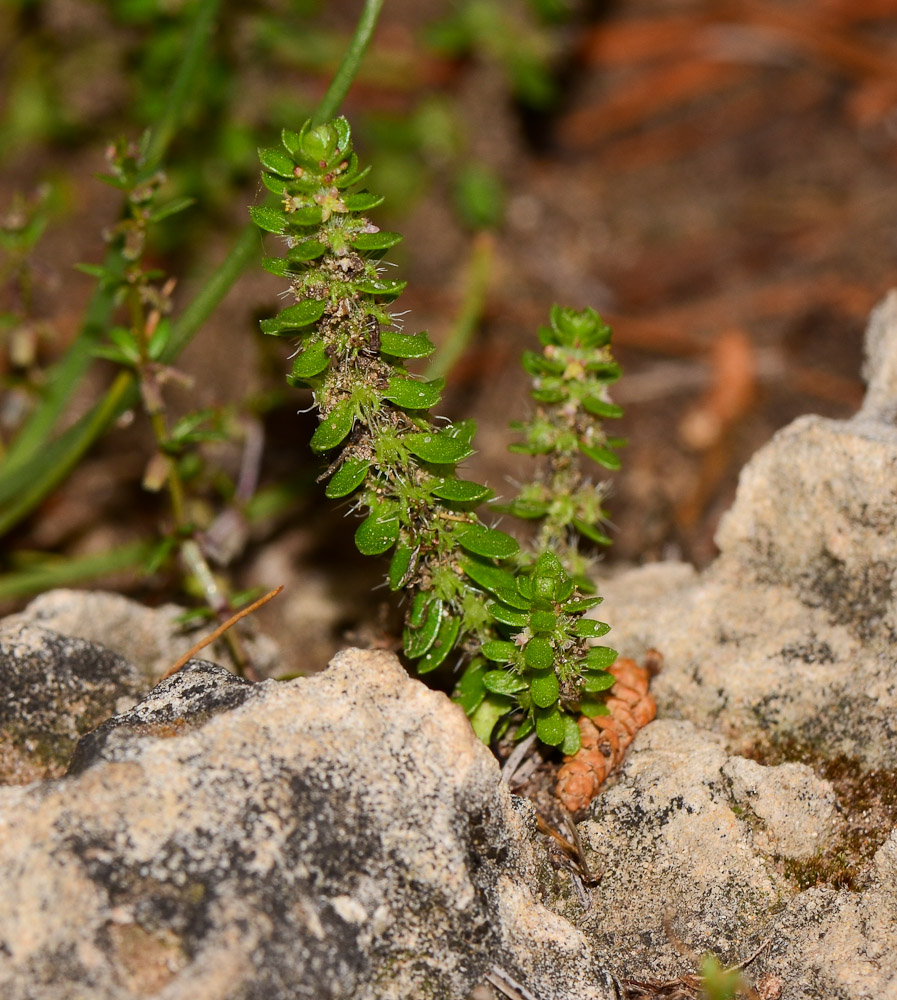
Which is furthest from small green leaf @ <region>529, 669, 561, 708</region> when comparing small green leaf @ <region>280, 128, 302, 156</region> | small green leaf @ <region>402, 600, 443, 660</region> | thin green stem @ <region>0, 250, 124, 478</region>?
thin green stem @ <region>0, 250, 124, 478</region>

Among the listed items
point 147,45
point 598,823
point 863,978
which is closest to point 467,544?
point 598,823

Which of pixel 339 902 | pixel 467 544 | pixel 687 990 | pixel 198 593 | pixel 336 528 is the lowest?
pixel 336 528

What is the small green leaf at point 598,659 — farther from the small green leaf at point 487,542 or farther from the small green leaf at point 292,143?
the small green leaf at point 292,143

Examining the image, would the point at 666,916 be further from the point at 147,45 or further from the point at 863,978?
the point at 147,45

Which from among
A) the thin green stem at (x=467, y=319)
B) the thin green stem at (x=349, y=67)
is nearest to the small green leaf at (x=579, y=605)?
the thin green stem at (x=349, y=67)

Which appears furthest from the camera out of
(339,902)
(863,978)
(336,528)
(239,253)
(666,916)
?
(336,528)

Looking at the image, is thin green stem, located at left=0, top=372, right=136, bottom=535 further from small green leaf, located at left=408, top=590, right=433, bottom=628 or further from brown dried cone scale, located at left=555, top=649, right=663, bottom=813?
brown dried cone scale, located at left=555, top=649, right=663, bottom=813

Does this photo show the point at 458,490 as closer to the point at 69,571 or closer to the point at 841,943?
the point at 841,943
